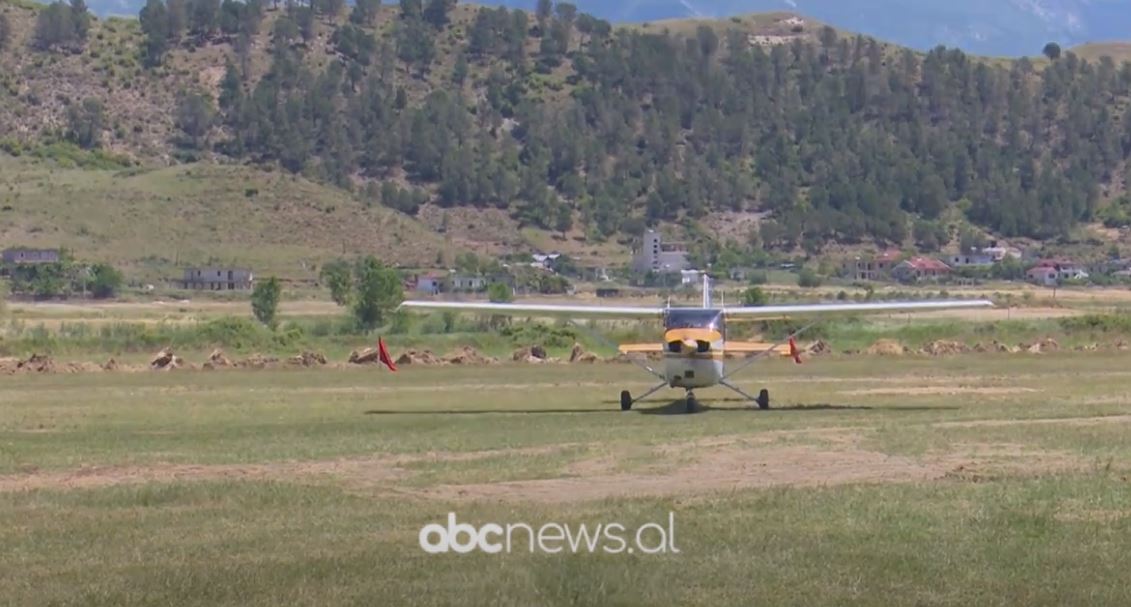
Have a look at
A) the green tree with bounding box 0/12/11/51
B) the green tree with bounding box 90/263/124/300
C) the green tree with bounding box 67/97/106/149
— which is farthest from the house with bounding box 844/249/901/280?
the green tree with bounding box 0/12/11/51

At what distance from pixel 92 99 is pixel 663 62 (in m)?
65.0

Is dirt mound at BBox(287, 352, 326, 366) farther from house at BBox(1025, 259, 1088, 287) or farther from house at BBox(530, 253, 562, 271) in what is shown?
house at BBox(1025, 259, 1088, 287)

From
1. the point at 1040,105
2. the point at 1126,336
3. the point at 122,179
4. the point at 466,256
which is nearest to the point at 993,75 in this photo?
the point at 1040,105

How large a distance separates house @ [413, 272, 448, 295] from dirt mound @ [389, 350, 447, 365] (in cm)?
5118

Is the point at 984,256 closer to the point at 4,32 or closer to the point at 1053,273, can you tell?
the point at 1053,273

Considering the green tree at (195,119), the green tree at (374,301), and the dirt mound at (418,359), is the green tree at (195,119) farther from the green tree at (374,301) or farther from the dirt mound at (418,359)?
the dirt mound at (418,359)

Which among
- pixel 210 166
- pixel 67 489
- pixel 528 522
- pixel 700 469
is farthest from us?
pixel 210 166

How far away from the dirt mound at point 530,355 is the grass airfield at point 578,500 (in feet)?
68.6

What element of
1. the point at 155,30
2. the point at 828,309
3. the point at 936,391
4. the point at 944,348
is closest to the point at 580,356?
the point at 944,348

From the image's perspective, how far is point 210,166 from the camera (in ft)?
452

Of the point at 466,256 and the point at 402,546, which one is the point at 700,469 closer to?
the point at 402,546

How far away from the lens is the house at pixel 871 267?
13362 centimetres

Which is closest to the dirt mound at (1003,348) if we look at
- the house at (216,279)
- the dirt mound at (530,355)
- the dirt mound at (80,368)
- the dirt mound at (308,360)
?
the dirt mound at (530,355)

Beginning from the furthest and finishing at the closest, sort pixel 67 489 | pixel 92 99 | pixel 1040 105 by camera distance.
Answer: pixel 1040 105 < pixel 92 99 < pixel 67 489
